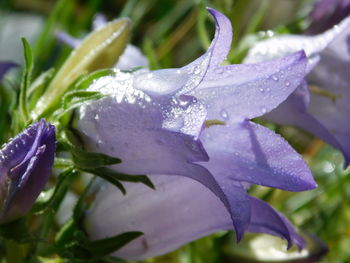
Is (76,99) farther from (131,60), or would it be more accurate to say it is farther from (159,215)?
(131,60)

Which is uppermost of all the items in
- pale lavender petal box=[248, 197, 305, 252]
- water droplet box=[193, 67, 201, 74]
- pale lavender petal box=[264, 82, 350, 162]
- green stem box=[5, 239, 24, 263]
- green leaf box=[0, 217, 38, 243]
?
water droplet box=[193, 67, 201, 74]

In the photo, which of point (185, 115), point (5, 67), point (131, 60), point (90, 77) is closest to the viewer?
point (185, 115)

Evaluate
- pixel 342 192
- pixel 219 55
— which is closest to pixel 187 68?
pixel 219 55

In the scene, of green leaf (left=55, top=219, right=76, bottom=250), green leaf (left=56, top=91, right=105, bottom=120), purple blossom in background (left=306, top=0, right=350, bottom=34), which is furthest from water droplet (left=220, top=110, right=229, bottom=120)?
purple blossom in background (left=306, top=0, right=350, bottom=34)

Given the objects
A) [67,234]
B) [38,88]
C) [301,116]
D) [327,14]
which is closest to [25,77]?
[38,88]

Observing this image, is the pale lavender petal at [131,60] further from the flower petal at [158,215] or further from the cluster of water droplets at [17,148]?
the cluster of water droplets at [17,148]

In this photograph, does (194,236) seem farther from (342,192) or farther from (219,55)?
(342,192)

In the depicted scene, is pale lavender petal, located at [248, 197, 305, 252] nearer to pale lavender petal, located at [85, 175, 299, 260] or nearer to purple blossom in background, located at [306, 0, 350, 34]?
pale lavender petal, located at [85, 175, 299, 260]
